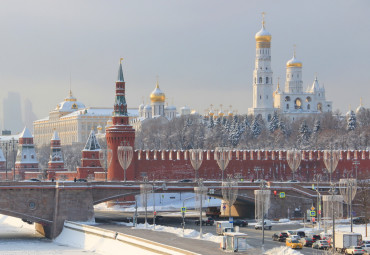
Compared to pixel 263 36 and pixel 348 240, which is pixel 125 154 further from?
pixel 263 36

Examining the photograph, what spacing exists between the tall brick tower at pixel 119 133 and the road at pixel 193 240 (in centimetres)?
992

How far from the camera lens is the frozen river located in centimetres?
7212

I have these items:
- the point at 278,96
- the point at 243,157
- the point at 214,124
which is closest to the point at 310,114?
the point at 278,96

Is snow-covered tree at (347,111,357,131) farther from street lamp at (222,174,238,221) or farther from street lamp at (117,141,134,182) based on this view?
street lamp at (222,174,238,221)

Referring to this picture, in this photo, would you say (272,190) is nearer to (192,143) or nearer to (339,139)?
(339,139)

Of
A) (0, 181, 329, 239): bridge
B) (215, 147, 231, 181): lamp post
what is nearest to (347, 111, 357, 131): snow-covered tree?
(215, 147, 231, 181): lamp post

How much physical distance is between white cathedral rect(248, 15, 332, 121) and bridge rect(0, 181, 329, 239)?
90.9 meters

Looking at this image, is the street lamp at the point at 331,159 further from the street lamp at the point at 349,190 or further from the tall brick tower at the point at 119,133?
the tall brick tower at the point at 119,133

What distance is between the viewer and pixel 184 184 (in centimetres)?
8606

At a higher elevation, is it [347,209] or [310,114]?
[310,114]

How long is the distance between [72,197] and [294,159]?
80.1ft

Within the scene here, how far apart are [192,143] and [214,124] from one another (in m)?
15.1

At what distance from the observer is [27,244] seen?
7750 cm

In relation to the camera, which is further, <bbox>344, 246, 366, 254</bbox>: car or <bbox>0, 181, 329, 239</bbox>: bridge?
<bbox>0, 181, 329, 239</bbox>: bridge
